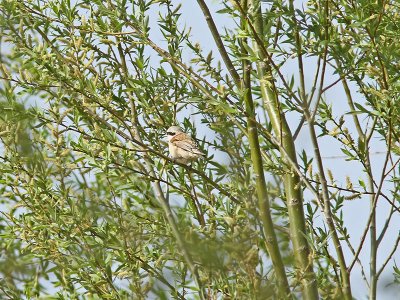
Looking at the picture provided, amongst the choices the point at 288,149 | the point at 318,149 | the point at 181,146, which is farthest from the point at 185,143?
the point at 318,149

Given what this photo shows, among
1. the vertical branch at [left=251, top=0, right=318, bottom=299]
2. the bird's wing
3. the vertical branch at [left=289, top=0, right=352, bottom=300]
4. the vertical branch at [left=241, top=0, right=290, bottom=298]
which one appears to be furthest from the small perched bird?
the vertical branch at [left=289, top=0, right=352, bottom=300]

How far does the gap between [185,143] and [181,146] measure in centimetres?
4

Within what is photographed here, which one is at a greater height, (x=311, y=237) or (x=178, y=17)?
(x=178, y=17)

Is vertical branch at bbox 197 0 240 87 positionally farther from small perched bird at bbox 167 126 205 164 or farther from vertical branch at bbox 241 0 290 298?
small perched bird at bbox 167 126 205 164

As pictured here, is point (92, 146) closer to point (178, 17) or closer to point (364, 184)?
point (178, 17)

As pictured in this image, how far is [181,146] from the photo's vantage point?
200 inches

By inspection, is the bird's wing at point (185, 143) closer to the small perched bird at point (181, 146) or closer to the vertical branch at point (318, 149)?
the small perched bird at point (181, 146)

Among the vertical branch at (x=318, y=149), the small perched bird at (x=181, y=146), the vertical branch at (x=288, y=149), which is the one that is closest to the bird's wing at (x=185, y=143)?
the small perched bird at (x=181, y=146)

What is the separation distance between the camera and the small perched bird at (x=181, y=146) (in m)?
4.92

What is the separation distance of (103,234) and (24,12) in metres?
1.45

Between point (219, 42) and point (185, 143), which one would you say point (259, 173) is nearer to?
point (219, 42)

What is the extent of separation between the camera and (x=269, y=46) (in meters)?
3.96

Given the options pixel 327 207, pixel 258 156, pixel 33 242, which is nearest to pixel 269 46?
pixel 258 156

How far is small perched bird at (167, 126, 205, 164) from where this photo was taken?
492 cm
